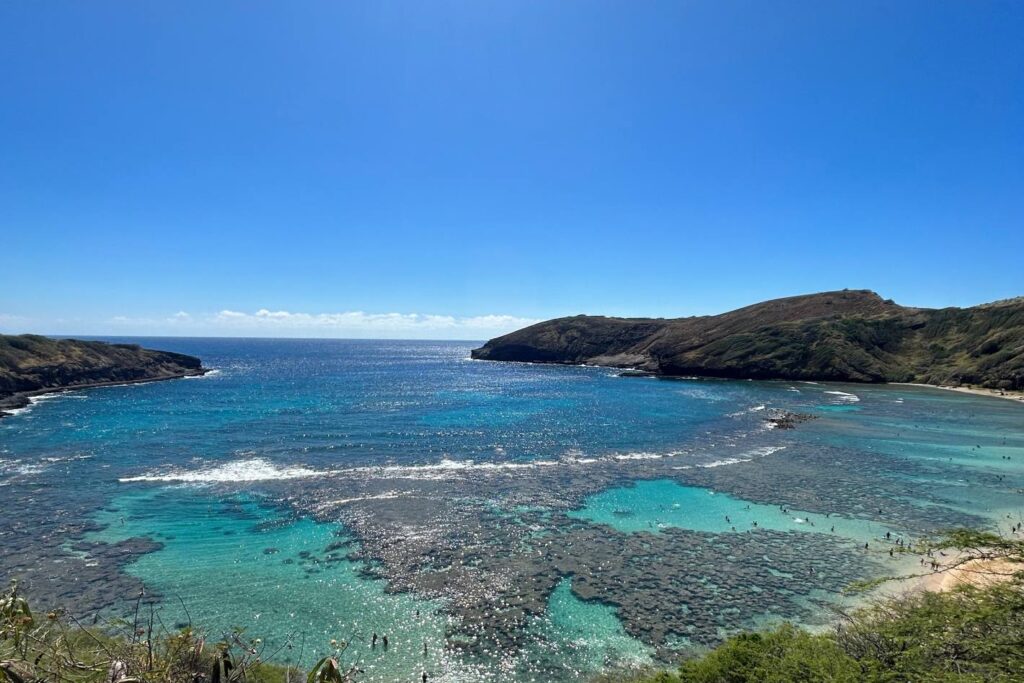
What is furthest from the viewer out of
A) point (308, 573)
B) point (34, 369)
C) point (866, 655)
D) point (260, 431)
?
point (34, 369)

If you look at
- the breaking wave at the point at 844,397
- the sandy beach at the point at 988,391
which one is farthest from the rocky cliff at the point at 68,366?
the sandy beach at the point at 988,391

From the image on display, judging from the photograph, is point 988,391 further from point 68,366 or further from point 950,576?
point 68,366

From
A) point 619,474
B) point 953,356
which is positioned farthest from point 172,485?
point 953,356

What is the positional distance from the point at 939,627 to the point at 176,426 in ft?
269

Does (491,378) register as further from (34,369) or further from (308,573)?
(308,573)

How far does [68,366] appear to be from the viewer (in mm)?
115875

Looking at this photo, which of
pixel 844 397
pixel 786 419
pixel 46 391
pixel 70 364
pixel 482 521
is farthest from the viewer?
pixel 70 364

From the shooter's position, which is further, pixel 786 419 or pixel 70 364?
pixel 70 364

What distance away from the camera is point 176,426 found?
69688mm

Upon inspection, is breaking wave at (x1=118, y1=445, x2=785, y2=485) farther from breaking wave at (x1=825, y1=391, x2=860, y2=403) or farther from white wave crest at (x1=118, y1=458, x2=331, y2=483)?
breaking wave at (x1=825, y1=391, x2=860, y2=403)

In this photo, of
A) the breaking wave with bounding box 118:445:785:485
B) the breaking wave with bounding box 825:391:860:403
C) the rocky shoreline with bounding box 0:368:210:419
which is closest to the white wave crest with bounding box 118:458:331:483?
the breaking wave with bounding box 118:445:785:485

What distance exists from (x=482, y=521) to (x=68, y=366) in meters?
130

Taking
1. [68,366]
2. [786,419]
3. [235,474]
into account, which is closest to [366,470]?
[235,474]

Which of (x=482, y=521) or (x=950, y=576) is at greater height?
(x=950, y=576)
